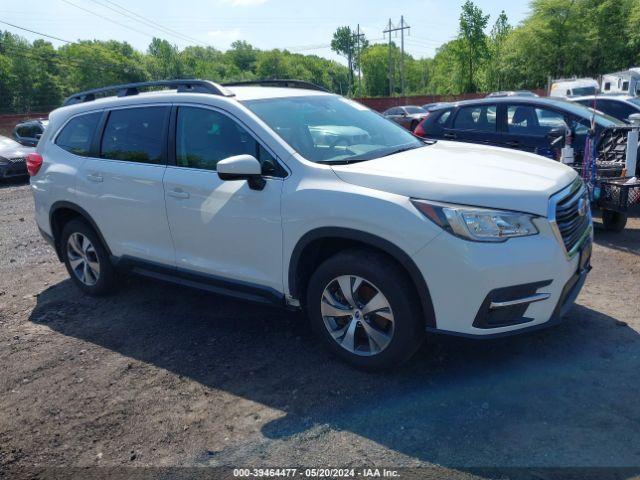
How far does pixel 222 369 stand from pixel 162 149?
1.78m

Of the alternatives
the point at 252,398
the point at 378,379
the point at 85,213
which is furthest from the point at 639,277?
the point at 85,213

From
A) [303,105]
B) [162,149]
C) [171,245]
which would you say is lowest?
[171,245]

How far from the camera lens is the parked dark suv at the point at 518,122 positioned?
7.71m

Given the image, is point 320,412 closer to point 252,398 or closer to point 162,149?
point 252,398

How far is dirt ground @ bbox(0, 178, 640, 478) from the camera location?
2.87 meters

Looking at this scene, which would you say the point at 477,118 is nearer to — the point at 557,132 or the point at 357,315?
the point at 557,132

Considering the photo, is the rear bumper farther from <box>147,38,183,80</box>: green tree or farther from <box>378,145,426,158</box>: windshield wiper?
<box>147,38,183,80</box>: green tree

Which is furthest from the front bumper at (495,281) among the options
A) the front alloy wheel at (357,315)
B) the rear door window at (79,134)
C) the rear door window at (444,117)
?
the rear door window at (444,117)

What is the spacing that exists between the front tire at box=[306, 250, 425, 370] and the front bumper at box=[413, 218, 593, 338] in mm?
181

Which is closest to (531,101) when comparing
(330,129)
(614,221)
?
(614,221)

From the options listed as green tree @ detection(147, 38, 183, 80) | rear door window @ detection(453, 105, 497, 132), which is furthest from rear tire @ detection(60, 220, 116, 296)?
green tree @ detection(147, 38, 183, 80)

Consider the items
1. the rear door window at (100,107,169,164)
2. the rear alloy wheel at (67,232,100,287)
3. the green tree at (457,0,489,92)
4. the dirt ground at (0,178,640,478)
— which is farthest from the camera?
the green tree at (457,0,489,92)

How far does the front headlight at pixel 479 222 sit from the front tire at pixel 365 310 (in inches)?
17.3

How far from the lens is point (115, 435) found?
3182 mm
